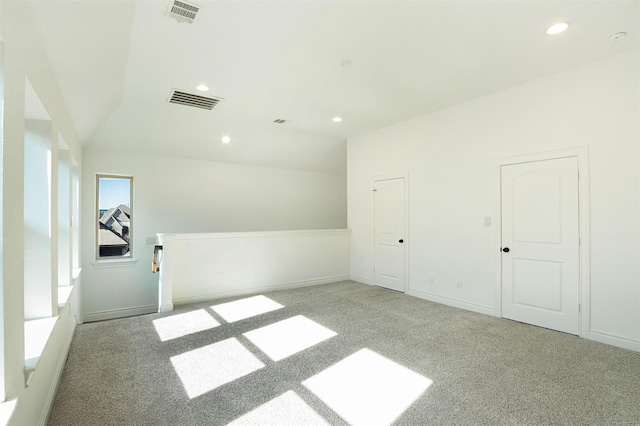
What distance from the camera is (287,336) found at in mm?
3342

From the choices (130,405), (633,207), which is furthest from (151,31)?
(633,207)

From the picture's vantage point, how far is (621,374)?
2.57 metres

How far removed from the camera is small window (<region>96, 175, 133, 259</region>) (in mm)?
5656

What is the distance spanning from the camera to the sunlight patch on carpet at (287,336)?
3004 millimetres

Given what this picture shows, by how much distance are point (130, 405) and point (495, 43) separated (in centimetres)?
411

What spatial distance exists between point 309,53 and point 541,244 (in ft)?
10.9

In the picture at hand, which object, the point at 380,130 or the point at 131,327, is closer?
the point at 131,327

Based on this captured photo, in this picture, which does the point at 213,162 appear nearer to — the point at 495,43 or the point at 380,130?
the point at 380,130

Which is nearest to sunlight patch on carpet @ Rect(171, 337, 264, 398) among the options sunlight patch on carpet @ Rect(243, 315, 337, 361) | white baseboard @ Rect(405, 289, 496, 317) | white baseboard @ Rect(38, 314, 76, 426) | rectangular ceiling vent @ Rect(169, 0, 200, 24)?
sunlight patch on carpet @ Rect(243, 315, 337, 361)

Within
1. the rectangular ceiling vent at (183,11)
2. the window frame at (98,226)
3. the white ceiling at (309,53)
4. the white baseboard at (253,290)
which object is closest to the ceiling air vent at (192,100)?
the white ceiling at (309,53)

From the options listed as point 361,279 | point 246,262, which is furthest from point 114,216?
point 361,279

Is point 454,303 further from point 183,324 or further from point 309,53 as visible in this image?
point 309,53

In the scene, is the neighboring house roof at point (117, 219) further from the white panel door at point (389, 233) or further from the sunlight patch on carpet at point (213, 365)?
the white panel door at point (389, 233)

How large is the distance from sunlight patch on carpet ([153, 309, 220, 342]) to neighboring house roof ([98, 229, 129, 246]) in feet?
8.69
